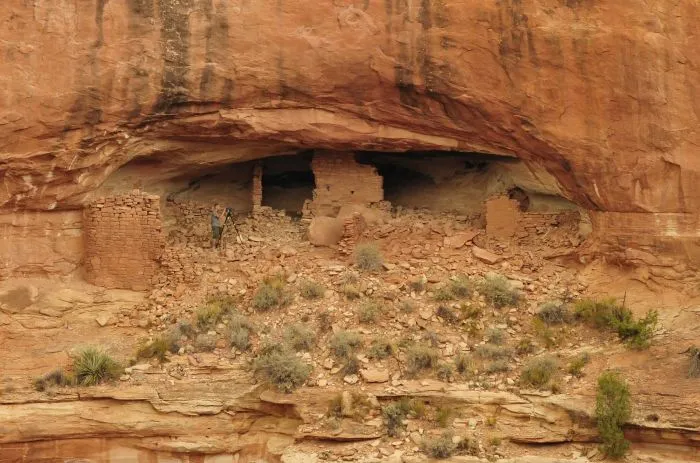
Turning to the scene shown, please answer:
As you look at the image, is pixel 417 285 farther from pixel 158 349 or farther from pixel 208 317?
pixel 158 349

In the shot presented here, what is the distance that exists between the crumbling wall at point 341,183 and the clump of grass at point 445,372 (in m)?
3.81

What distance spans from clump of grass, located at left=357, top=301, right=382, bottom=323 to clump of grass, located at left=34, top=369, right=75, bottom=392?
3.35m

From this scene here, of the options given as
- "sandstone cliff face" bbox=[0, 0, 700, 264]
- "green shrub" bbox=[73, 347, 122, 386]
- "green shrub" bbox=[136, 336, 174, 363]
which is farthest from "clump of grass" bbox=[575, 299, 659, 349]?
"green shrub" bbox=[73, 347, 122, 386]

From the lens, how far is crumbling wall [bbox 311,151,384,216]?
14.7m

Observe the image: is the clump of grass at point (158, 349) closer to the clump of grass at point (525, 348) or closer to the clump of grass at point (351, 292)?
the clump of grass at point (351, 292)

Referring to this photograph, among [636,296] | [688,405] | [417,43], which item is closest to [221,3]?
[417,43]

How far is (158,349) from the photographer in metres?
12.1

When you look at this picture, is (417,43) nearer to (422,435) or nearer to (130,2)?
(130,2)

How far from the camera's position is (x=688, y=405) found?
10641 mm

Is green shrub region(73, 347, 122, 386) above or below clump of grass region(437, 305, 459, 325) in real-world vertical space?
below

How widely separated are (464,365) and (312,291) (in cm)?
224

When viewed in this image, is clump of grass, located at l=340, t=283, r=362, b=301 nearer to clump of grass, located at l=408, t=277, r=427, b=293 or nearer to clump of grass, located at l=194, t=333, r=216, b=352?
clump of grass, located at l=408, t=277, r=427, b=293

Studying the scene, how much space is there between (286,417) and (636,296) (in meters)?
4.41

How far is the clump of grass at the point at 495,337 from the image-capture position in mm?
11922
